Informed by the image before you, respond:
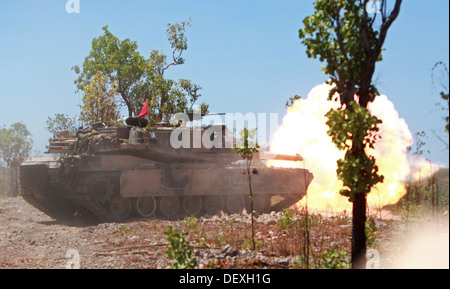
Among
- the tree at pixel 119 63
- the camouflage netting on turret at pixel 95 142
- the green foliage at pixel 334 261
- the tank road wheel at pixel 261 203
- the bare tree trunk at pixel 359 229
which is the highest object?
the tree at pixel 119 63

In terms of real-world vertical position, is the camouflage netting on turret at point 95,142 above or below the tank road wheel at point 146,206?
above

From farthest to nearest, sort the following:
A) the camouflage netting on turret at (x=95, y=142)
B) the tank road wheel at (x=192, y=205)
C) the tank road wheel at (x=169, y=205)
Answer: the tank road wheel at (x=192, y=205)
the tank road wheel at (x=169, y=205)
the camouflage netting on turret at (x=95, y=142)

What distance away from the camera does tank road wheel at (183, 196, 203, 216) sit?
22047mm

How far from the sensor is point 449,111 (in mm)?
6688

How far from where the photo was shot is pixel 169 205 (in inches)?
853

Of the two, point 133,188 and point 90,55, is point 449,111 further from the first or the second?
point 90,55

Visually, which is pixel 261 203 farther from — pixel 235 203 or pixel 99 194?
pixel 99 194

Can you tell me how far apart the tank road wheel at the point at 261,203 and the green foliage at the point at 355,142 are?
600 inches

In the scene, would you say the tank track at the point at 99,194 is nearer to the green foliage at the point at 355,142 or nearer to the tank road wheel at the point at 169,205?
the tank road wheel at the point at 169,205

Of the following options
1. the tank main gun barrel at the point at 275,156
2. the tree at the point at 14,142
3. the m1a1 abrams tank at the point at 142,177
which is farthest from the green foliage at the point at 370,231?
the tree at the point at 14,142

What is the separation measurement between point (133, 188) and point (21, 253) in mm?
7616

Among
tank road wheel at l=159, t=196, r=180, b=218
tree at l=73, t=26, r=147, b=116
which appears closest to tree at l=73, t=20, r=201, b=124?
tree at l=73, t=26, r=147, b=116

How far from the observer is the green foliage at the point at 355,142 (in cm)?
773

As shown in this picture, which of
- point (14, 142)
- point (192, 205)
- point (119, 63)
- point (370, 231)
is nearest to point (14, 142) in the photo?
point (14, 142)
